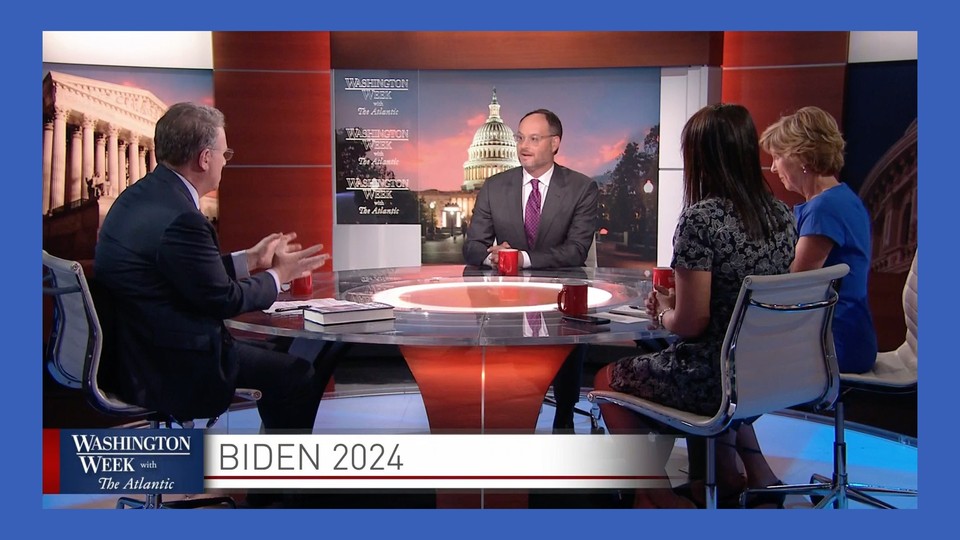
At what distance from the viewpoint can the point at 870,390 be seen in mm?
2996

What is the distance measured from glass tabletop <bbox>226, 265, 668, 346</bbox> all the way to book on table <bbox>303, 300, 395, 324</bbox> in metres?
0.03

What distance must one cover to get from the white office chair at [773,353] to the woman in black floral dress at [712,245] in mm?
73

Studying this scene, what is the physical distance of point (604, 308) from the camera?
2.85 m

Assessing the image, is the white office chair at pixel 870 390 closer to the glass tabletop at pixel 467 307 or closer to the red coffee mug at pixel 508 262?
the glass tabletop at pixel 467 307

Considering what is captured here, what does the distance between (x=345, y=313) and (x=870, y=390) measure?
1765 millimetres

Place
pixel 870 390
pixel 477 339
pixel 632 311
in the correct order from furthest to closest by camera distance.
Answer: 1. pixel 870 390
2. pixel 632 311
3. pixel 477 339

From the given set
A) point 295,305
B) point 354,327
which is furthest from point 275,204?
point 354,327

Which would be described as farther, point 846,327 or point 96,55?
point 96,55

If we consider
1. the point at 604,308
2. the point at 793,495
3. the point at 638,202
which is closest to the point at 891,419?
the point at 793,495

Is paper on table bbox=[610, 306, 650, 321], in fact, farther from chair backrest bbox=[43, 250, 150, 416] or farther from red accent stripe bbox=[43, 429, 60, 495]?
red accent stripe bbox=[43, 429, 60, 495]

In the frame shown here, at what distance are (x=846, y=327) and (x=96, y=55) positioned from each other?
2767 millimetres

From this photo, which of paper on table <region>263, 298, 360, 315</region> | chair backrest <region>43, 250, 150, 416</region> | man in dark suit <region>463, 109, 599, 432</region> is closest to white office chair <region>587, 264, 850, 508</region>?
paper on table <region>263, 298, 360, 315</region>

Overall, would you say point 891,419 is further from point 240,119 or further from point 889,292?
point 240,119

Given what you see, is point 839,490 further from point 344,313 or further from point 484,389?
point 344,313
